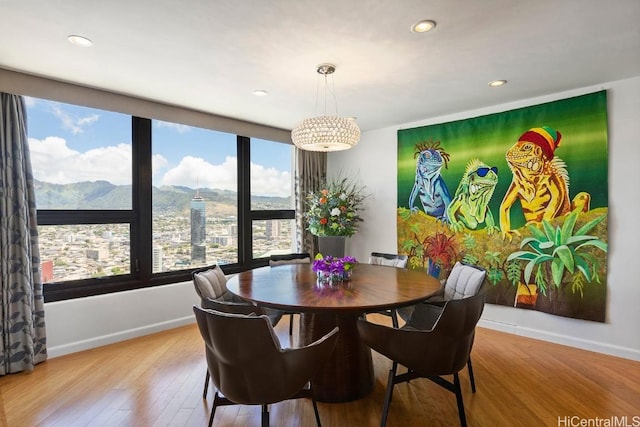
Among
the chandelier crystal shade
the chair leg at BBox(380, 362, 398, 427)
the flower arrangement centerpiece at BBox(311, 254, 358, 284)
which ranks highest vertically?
the chandelier crystal shade

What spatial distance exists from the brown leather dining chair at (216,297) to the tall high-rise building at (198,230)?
1.56 m

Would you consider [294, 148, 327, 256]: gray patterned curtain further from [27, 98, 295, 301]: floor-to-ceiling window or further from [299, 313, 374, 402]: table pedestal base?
[299, 313, 374, 402]: table pedestal base

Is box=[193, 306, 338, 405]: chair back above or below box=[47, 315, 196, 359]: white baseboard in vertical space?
above

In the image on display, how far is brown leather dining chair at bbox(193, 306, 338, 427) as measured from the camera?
1.60m

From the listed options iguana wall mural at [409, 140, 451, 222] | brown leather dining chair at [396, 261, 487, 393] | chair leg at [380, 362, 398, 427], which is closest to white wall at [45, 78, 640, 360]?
iguana wall mural at [409, 140, 451, 222]

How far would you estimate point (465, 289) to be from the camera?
8.32 ft

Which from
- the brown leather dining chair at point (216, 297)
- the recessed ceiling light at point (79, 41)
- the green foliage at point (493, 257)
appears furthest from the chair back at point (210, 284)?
the green foliage at point (493, 257)

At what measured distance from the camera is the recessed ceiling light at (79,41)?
2.26 meters

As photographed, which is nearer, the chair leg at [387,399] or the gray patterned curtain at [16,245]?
the chair leg at [387,399]

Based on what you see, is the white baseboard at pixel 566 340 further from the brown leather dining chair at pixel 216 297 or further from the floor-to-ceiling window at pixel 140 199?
the floor-to-ceiling window at pixel 140 199

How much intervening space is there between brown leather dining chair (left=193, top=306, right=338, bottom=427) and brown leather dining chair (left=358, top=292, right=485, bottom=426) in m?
0.46

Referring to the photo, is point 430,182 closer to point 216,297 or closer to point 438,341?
point 438,341

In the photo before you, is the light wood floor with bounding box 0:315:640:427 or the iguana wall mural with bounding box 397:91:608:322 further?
the iguana wall mural with bounding box 397:91:608:322

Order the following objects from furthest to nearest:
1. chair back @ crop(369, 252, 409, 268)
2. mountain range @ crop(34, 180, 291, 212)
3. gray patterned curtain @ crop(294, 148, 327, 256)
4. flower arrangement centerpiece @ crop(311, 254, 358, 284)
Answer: gray patterned curtain @ crop(294, 148, 327, 256) < chair back @ crop(369, 252, 409, 268) < mountain range @ crop(34, 180, 291, 212) < flower arrangement centerpiece @ crop(311, 254, 358, 284)
